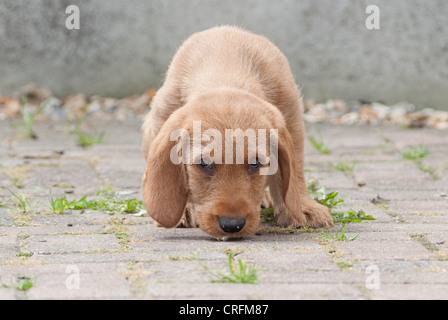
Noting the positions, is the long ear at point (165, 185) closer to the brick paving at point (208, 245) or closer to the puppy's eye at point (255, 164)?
the brick paving at point (208, 245)

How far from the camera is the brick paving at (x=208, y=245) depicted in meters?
3.13

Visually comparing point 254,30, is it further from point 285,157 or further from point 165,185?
point 165,185

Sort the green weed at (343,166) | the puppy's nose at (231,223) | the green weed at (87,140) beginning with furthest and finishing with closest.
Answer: the green weed at (87,140), the green weed at (343,166), the puppy's nose at (231,223)

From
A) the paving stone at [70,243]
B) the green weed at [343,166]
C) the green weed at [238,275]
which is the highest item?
the green weed at [238,275]

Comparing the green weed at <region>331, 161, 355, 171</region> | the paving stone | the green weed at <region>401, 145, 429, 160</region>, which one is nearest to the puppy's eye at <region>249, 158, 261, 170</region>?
the paving stone

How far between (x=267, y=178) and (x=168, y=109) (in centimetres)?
92

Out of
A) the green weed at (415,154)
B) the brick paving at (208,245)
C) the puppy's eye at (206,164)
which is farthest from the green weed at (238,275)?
the green weed at (415,154)

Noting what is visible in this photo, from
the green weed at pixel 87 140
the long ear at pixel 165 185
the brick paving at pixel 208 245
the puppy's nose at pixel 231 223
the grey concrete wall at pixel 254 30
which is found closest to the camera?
the brick paving at pixel 208 245

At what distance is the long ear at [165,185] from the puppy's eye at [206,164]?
0.22 metres

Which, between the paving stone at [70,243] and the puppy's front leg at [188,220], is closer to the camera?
the paving stone at [70,243]

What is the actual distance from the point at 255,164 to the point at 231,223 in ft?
1.10

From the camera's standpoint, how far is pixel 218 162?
384 cm

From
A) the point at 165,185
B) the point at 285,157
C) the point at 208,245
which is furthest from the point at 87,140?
the point at 208,245

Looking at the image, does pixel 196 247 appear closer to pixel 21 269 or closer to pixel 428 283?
pixel 21 269
